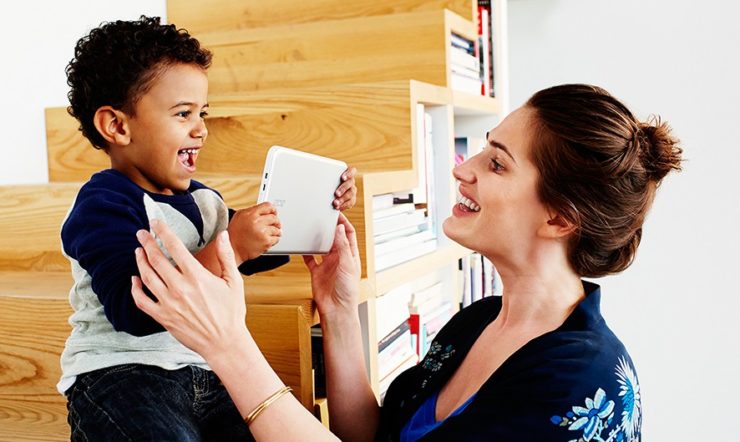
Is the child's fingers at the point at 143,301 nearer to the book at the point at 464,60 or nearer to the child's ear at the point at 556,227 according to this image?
the child's ear at the point at 556,227

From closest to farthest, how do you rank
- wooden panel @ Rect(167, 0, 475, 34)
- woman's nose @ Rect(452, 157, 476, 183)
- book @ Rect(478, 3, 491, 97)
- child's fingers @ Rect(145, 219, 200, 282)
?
child's fingers @ Rect(145, 219, 200, 282) → woman's nose @ Rect(452, 157, 476, 183) → wooden panel @ Rect(167, 0, 475, 34) → book @ Rect(478, 3, 491, 97)

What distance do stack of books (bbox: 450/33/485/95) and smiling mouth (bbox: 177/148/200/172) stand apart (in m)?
1.14

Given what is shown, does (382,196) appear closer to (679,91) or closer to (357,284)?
(357,284)

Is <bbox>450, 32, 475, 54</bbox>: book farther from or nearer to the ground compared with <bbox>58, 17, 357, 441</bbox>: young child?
farther from the ground

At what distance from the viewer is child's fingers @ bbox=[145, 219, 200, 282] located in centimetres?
98

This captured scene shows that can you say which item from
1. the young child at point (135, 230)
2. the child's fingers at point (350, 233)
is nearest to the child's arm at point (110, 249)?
the young child at point (135, 230)

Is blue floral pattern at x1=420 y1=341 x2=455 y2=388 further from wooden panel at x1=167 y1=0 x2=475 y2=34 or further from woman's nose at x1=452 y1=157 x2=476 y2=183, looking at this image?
wooden panel at x1=167 y1=0 x2=475 y2=34

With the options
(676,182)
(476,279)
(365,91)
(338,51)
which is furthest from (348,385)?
(676,182)

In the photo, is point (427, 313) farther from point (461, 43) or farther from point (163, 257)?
point (163, 257)

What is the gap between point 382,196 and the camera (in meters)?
1.77

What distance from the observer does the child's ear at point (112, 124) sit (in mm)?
1195

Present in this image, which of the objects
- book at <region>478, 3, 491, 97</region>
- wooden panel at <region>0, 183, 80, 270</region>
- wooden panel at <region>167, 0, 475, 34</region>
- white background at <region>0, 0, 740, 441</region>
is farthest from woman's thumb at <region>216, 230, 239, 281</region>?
white background at <region>0, 0, 740, 441</region>

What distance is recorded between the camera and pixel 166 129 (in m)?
1.19

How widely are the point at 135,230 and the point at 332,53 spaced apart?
1.29 metres
